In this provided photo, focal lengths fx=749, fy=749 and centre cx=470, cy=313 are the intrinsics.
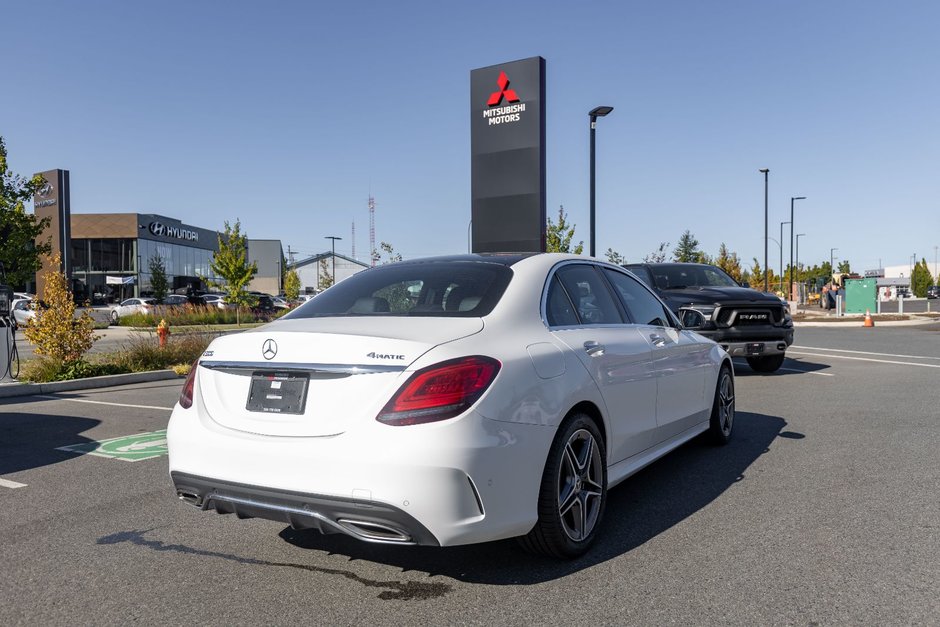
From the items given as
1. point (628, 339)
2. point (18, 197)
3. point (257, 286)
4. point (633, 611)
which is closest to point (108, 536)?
point (633, 611)

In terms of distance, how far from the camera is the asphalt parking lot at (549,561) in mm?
3164

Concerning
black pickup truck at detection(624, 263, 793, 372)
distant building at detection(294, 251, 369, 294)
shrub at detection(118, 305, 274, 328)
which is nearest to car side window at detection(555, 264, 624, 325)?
black pickup truck at detection(624, 263, 793, 372)

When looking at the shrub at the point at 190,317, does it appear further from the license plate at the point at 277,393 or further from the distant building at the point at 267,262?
the distant building at the point at 267,262

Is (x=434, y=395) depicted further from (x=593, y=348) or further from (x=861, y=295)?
(x=861, y=295)

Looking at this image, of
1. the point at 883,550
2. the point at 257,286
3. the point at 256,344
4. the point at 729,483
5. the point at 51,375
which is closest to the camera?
the point at 256,344

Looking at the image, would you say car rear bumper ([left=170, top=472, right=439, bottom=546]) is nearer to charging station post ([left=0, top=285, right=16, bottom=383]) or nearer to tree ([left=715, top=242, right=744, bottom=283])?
charging station post ([left=0, top=285, right=16, bottom=383])

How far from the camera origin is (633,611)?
3121 mm

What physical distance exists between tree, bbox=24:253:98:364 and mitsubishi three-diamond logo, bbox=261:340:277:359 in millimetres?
10174

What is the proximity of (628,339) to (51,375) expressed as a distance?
33.9 feet

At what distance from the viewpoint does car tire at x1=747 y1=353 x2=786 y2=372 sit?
12.1 meters

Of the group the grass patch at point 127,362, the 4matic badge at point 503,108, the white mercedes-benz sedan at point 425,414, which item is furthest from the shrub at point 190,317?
the white mercedes-benz sedan at point 425,414

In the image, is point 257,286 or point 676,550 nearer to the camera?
point 676,550

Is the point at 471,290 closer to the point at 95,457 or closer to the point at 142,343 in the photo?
the point at 95,457

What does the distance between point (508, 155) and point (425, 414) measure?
17437 mm
